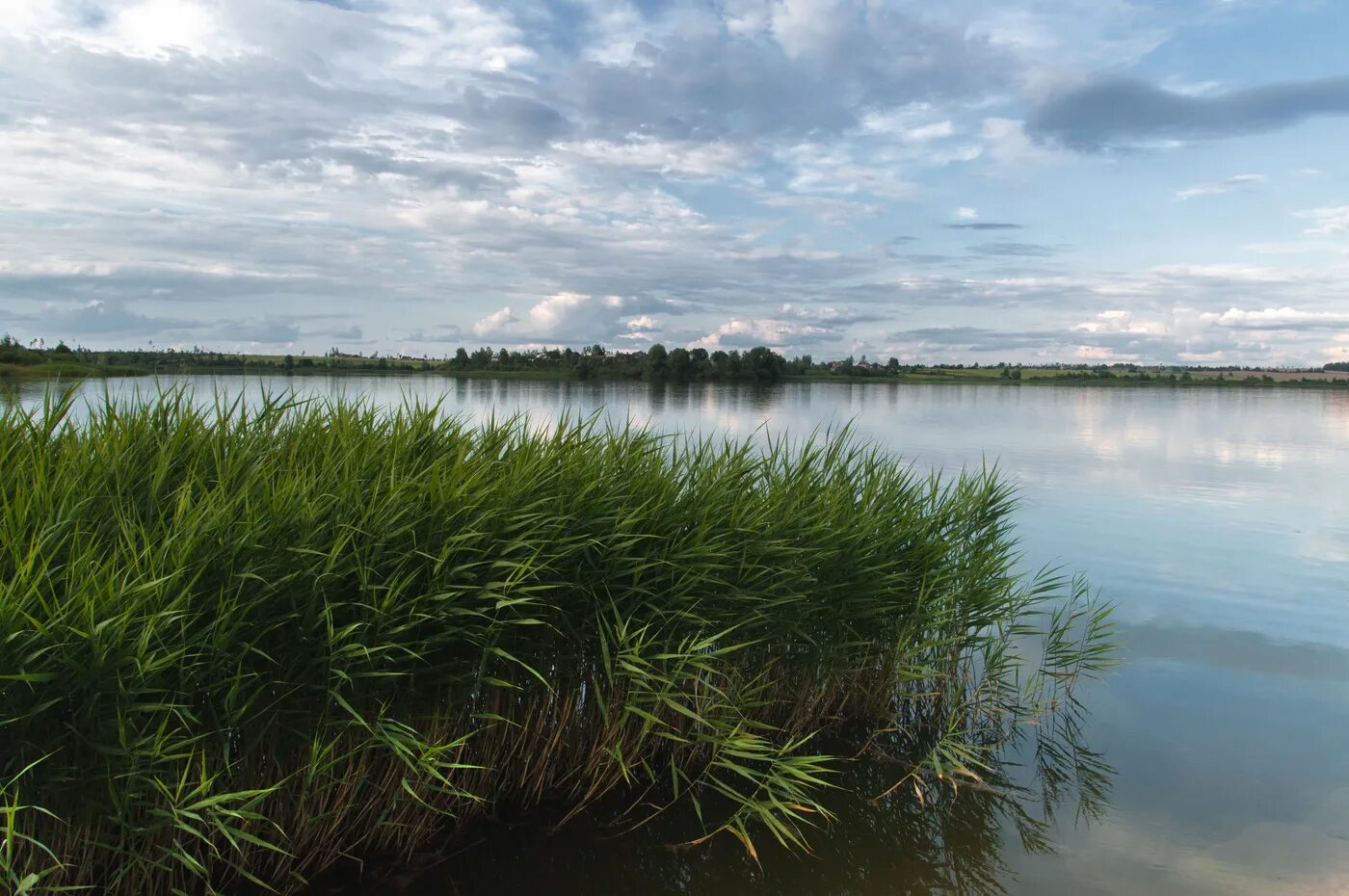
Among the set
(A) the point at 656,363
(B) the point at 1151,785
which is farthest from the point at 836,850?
(A) the point at 656,363

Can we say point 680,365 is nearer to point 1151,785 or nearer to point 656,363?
point 656,363

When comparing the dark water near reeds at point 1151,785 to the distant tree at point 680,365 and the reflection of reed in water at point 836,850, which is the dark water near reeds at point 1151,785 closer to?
the reflection of reed in water at point 836,850

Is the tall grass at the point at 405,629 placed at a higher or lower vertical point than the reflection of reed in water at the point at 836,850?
higher

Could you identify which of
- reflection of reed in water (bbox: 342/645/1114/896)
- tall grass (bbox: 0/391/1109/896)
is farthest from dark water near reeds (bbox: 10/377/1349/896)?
tall grass (bbox: 0/391/1109/896)

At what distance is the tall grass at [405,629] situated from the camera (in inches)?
145

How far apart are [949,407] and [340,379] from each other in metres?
68.9

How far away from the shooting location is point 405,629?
4277 mm

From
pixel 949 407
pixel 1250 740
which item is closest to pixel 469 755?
pixel 1250 740

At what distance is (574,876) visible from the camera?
16.8 ft

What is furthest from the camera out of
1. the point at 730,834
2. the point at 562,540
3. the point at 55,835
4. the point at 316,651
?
the point at 730,834

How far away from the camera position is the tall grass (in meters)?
3.67

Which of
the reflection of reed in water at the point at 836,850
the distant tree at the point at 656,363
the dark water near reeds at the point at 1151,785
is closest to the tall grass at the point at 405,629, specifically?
the reflection of reed in water at the point at 836,850

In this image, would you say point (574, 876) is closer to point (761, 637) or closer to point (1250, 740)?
point (761, 637)

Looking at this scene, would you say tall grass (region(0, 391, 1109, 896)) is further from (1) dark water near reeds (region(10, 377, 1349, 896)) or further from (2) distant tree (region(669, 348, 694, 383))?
(2) distant tree (region(669, 348, 694, 383))
